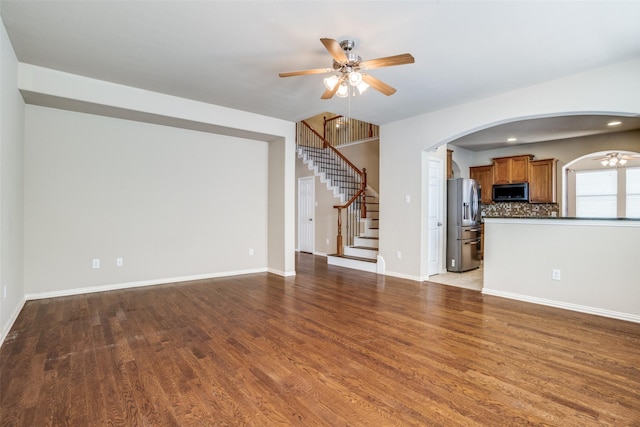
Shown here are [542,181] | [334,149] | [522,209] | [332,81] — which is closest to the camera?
[332,81]

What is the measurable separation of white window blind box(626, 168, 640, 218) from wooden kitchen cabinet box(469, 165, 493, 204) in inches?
106

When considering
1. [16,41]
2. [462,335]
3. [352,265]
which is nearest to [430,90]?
[462,335]

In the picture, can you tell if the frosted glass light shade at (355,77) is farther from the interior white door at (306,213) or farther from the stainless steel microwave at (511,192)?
the stainless steel microwave at (511,192)

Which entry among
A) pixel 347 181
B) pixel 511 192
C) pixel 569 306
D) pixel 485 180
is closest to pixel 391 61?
pixel 569 306

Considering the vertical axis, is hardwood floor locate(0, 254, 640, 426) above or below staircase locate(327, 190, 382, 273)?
below

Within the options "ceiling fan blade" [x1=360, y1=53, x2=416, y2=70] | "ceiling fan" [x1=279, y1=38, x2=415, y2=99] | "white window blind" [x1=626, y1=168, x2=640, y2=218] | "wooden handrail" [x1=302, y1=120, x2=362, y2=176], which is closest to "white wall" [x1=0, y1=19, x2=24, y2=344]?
"ceiling fan" [x1=279, y1=38, x2=415, y2=99]

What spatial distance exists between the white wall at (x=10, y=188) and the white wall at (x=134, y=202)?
0.29m

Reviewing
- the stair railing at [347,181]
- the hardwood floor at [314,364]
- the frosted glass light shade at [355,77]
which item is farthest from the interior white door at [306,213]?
the frosted glass light shade at [355,77]

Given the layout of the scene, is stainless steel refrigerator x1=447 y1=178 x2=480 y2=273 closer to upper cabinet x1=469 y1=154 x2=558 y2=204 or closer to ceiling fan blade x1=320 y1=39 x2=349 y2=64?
upper cabinet x1=469 y1=154 x2=558 y2=204

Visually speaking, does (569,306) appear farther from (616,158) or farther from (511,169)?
(616,158)

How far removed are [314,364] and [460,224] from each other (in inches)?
181

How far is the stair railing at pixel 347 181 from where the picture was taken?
7.15m

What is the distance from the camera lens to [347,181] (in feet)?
26.7

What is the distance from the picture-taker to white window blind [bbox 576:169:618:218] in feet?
23.6
